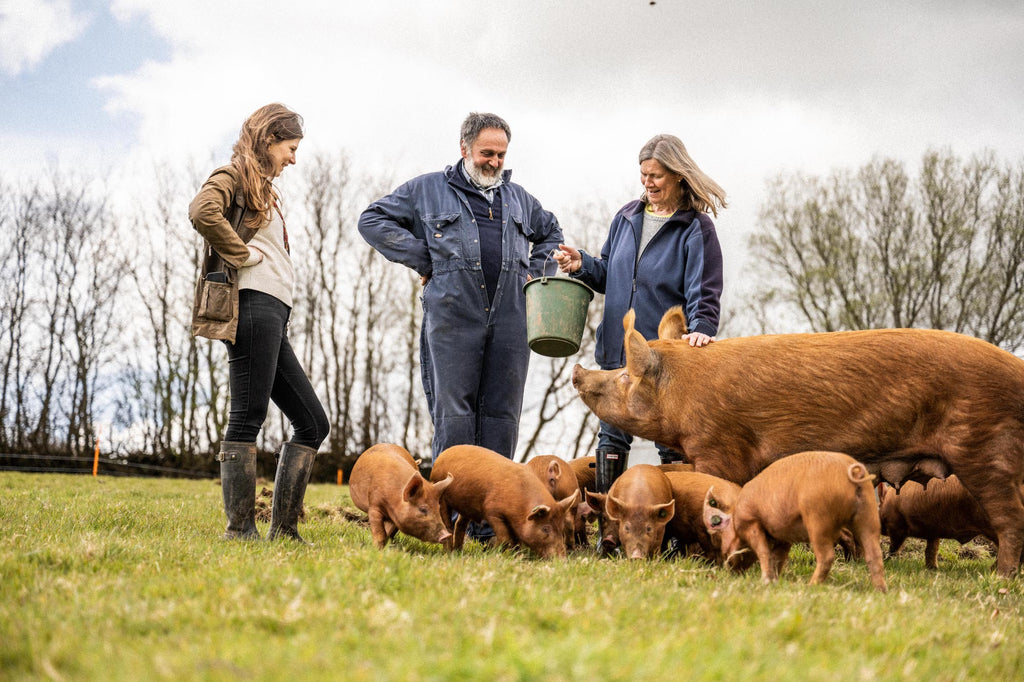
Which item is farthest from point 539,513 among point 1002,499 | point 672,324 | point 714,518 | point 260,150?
point 260,150

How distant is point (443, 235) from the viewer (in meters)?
6.27

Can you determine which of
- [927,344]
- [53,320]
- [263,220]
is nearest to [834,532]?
[927,344]

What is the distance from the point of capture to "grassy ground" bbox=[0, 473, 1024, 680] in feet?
6.88

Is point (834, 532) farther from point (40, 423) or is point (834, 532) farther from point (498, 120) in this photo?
point (40, 423)

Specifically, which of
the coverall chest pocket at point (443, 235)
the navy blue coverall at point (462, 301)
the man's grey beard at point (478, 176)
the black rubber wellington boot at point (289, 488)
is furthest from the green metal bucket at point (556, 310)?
the black rubber wellington boot at point (289, 488)

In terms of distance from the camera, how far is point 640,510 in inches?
195

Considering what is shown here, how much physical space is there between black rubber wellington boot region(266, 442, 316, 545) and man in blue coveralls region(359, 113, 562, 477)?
1.05 m

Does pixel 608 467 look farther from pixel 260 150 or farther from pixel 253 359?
pixel 260 150

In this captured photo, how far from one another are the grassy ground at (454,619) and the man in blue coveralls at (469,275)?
176 centimetres

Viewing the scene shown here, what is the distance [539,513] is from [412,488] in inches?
30.6

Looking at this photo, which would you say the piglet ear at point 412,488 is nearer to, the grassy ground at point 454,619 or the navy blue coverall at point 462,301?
the grassy ground at point 454,619

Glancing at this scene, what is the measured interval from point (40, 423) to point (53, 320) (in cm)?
309

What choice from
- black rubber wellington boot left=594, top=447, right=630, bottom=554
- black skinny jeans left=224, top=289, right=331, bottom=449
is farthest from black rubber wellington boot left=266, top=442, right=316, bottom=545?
black rubber wellington boot left=594, top=447, right=630, bottom=554

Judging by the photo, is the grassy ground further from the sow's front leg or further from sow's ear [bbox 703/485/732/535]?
the sow's front leg
